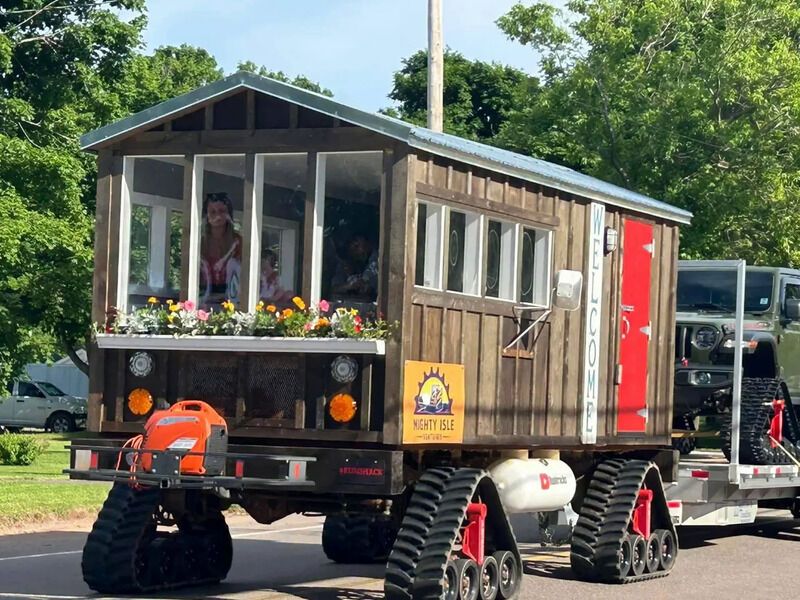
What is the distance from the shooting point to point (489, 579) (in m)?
11.7

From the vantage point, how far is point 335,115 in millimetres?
11094

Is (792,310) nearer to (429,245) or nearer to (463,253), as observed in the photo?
(463,253)

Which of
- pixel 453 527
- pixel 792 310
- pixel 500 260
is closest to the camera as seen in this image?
pixel 453 527

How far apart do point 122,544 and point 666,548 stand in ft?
17.9

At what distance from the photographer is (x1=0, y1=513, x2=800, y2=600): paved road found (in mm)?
12492

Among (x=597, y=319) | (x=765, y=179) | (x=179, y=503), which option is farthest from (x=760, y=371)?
(x=765, y=179)

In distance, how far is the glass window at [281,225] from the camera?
11.5 meters

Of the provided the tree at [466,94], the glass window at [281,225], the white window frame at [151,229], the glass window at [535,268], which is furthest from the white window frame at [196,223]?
the tree at [466,94]

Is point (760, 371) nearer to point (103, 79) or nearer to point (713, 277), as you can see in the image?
point (713, 277)

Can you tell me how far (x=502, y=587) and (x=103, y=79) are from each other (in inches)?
895

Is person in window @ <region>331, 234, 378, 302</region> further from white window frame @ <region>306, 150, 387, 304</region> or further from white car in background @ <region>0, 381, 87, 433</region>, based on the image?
white car in background @ <region>0, 381, 87, 433</region>

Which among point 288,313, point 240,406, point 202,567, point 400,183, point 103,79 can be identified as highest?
point 103,79

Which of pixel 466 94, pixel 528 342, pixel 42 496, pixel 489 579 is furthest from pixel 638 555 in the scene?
pixel 466 94

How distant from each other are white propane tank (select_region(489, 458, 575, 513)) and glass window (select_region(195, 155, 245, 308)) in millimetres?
2588
